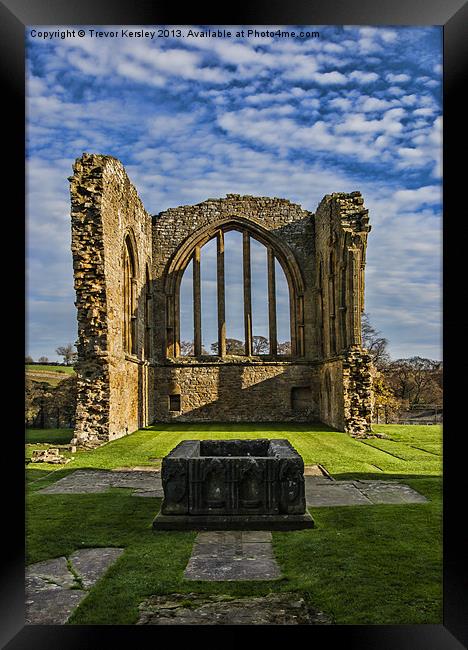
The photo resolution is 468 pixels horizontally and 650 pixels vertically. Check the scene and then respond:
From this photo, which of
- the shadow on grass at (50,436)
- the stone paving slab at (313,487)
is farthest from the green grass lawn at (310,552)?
the shadow on grass at (50,436)

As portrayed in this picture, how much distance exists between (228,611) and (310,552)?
1.42m

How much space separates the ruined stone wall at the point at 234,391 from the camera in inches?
809

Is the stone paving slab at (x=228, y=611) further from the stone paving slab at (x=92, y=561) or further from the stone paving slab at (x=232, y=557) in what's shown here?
the stone paving slab at (x=92, y=561)

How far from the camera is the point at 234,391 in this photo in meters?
20.6

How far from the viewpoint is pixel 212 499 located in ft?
20.4

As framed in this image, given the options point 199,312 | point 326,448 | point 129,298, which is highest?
point 129,298

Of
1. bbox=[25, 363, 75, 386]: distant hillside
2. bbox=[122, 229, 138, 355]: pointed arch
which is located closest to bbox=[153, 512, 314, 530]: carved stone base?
bbox=[122, 229, 138, 355]: pointed arch

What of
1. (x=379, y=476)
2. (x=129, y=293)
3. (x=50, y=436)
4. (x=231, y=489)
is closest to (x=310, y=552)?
(x=231, y=489)

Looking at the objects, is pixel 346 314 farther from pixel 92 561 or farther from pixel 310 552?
pixel 92 561
